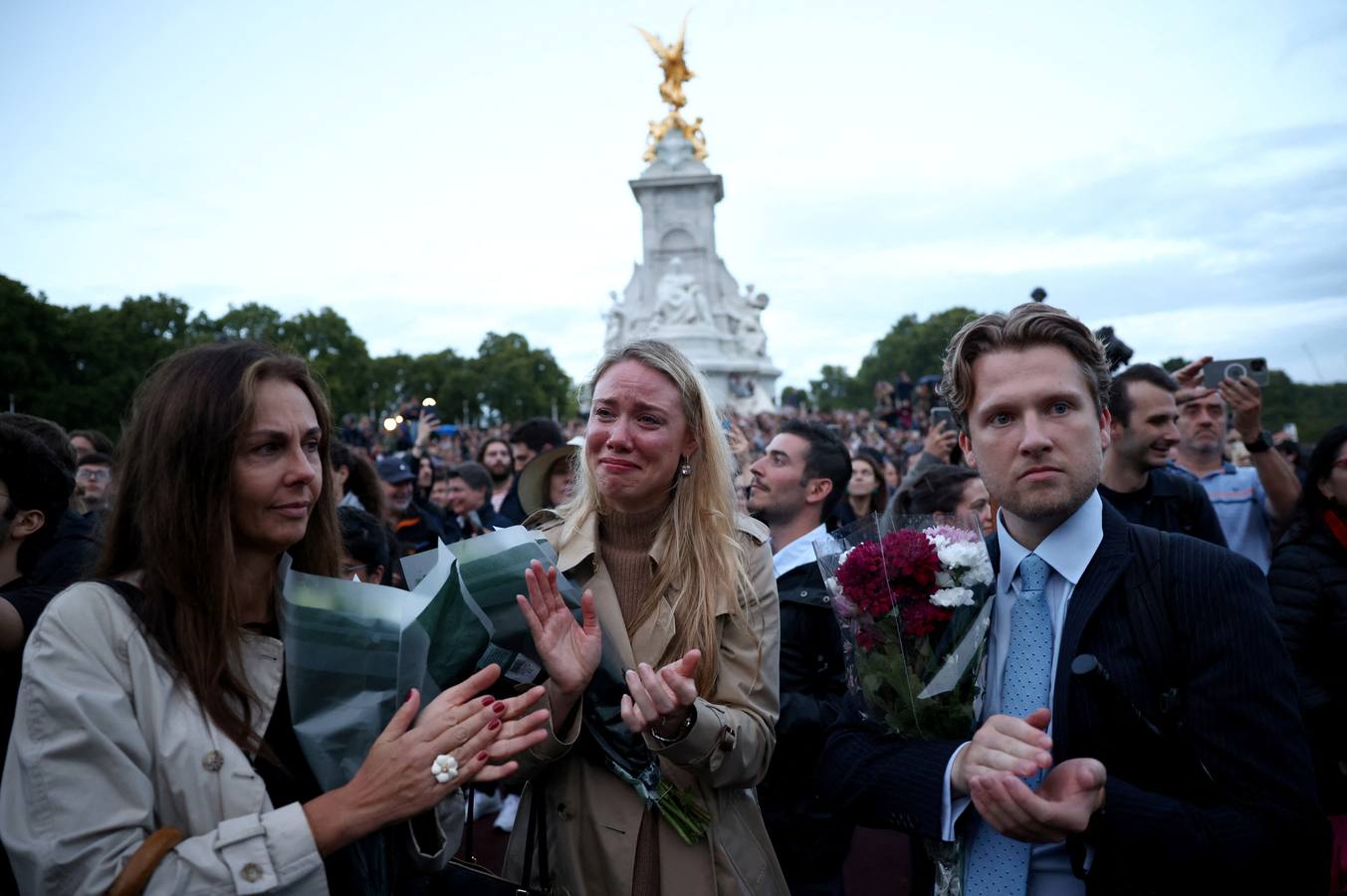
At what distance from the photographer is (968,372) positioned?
238 centimetres

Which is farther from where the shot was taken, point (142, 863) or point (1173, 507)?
point (1173, 507)

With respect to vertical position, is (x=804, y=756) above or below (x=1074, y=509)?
below

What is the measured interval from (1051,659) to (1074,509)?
13.9 inches

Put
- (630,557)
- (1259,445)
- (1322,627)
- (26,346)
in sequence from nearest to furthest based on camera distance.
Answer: (630,557), (1322,627), (1259,445), (26,346)

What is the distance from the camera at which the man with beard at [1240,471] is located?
4863 millimetres

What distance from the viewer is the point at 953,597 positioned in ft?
6.75

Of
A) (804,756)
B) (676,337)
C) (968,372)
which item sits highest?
(676,337)

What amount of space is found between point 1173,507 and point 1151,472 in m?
0.23

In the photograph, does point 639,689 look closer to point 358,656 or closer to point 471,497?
point 358,656

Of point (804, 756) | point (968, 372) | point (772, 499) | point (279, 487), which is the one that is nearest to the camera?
point (279, 487)

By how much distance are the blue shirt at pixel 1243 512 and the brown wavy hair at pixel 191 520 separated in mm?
4989

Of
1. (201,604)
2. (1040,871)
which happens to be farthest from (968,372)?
(201,604)

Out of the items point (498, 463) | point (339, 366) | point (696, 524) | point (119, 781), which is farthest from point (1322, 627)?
point (339, 366)

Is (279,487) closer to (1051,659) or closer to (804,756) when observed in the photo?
(1051,659)
